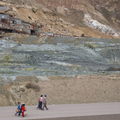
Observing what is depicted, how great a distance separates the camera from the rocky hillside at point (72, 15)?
237ft

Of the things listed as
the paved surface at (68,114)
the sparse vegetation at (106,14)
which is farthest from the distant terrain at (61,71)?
the sparse vegetation at (106,14)

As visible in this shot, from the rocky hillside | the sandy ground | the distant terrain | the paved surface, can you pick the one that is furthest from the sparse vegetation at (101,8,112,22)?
the paved surface

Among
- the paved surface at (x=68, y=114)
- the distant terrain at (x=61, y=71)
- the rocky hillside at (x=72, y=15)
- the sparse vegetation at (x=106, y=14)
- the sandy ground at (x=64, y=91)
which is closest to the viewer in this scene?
the paved surface at (x=68, y=114)

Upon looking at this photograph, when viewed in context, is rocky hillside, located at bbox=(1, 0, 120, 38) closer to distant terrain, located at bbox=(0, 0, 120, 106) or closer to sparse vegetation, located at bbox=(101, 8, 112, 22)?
sparse vegetation, located at bbox=(101, 8, 112, 22)

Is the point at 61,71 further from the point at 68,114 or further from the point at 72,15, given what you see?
the point at 72,15

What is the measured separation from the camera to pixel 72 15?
322 ft

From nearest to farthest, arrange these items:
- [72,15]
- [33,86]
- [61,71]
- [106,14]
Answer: [33,86]
[61,71]
[72,15]
[106,14]

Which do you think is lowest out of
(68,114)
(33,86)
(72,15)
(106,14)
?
(68,114)

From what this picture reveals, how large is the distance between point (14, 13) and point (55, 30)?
1369 cm

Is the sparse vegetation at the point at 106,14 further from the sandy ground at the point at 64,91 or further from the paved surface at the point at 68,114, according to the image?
the paved surface at the point at 68,114

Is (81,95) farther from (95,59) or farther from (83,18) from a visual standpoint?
(83,18)

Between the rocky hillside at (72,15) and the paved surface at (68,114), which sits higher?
the rocky hillside at (72,15)

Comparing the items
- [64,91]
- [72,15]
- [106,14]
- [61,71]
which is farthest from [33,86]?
[106,14]

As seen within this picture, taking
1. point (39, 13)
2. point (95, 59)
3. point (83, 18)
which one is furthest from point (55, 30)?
point (95, 59)
